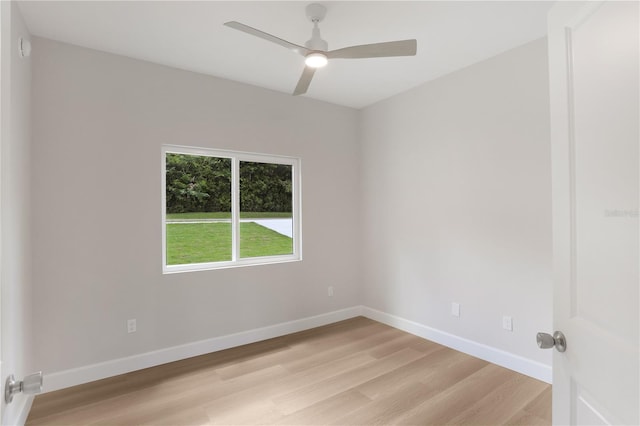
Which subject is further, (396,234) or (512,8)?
(396,234)

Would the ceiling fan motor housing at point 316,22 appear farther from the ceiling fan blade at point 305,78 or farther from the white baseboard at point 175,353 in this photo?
the white baseboard at point 175,353

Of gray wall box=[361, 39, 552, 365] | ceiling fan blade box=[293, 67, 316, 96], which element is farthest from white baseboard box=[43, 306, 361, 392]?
ceiling fan blade box=[293, 67, 316, 96]

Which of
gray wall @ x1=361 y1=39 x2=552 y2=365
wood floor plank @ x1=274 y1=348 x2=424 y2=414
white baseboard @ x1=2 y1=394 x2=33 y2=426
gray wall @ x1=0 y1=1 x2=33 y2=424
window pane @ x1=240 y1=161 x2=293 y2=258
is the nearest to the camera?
white baseboard @ x1=2 y1=394 x2=33 y2=426

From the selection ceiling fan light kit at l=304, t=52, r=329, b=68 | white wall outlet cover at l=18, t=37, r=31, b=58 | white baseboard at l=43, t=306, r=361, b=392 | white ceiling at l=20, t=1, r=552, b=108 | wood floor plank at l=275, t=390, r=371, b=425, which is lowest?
wood floor plank at l=275, t=390, r=371, b=425

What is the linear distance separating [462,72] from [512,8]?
964 millimetres

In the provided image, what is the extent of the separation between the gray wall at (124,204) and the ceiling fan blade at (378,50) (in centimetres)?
164

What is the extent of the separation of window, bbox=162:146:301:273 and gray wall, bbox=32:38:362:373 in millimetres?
151

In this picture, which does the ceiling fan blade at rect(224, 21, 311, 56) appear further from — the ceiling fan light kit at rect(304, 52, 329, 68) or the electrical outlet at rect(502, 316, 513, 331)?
the electrical outlet at rect(502, 316, 513, 331)

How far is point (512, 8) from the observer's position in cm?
222

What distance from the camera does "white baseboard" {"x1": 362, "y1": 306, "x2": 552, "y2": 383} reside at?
105 inches

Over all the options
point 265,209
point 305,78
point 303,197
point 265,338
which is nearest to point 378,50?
point 305,78

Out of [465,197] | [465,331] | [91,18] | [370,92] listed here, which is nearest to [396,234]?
[465,197]

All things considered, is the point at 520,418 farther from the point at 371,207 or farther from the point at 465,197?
the point at 371,207

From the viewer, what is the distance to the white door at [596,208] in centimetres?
76
